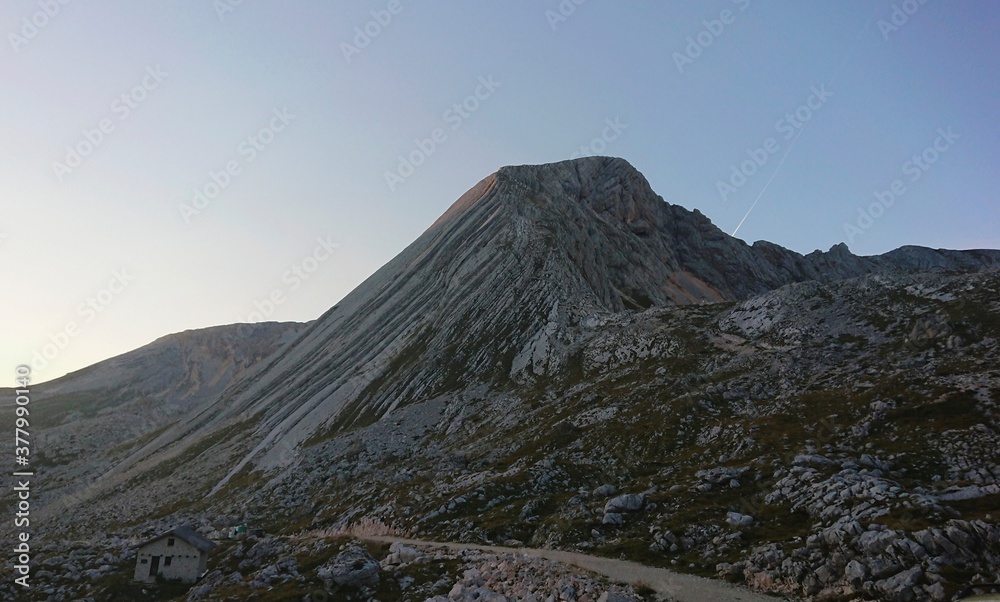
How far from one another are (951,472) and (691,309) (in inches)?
1979

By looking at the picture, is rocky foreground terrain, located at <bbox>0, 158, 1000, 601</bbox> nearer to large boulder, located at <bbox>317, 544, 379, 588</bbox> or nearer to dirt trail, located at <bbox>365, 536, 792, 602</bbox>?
large boulder, located at <bbox>317, 544, 379, 588</bbox>

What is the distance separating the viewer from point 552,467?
4916cm

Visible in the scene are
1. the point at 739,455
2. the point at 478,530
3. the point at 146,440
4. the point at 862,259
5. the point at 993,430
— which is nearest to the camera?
the point at 993,430

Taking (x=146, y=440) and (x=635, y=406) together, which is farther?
(x=146, y=440)

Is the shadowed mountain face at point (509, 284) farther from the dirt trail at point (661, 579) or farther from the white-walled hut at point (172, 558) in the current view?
the dirt trail at point (661, 579)

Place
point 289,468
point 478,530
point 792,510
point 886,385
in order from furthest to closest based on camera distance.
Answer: point 289,468
point 886,385
point 478,530
point 792,510

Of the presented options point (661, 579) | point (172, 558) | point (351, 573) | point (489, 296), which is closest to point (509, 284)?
point (489, 296)

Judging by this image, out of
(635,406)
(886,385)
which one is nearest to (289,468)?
(635,406)

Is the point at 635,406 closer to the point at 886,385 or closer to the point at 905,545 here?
the point at 886,385

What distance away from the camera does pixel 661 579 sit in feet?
92.7

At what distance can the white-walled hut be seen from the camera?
132 feet

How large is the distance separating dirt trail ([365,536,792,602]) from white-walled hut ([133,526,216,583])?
21.3 m

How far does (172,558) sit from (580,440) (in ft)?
109

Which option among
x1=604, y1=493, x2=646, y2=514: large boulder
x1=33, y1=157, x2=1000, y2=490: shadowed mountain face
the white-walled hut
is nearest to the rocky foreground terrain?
x1=604, y1=493, x2=646, y2=514: large boulder
